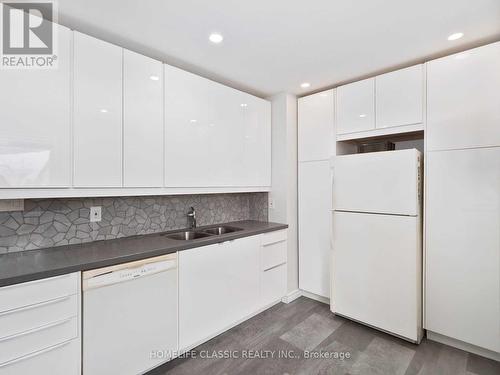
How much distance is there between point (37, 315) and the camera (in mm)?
1353

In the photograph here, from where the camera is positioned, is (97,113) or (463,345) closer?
(97,113)

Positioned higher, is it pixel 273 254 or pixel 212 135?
pixel 212 135

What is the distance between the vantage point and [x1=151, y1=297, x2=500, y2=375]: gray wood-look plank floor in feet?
6.24

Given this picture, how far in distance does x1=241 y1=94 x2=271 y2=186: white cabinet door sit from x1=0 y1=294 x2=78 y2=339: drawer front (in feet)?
6.06

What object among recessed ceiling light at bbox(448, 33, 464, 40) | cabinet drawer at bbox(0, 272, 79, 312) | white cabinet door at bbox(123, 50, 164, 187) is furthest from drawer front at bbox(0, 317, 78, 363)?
recessed ceiling light at bbox(448, 33, 464, 40)

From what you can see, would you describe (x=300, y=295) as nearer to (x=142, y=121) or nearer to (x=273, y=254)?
(x=273, y=254)

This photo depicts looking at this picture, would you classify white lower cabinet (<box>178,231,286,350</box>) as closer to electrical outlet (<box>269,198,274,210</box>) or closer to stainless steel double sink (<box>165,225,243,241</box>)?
stainless steel double sink (<box>165,225,243,241</box>)

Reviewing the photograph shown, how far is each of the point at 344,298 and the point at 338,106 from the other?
2.04 m

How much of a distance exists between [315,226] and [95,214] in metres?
2.26

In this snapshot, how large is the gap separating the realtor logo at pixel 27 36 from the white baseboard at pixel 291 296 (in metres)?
3.04

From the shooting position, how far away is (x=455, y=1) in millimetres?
1548

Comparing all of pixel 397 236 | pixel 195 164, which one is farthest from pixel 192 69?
pixel 397 236

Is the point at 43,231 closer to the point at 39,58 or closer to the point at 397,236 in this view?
the point at 39,58

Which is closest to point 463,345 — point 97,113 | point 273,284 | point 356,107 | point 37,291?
point 273,284
